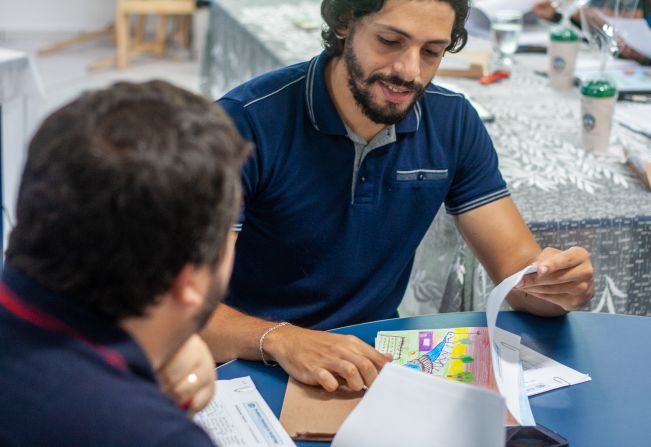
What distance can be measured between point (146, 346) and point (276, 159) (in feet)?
2.34

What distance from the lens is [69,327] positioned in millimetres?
668

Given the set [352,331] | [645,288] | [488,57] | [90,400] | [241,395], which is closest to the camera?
[90,400]

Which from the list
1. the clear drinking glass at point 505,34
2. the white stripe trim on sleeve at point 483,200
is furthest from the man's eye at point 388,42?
the clear drinking glass at point 505,34

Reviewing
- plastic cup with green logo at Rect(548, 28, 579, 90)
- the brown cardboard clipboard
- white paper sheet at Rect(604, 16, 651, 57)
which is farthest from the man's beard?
plastic cup with green logo at Rect(548, 28, 579, 90)

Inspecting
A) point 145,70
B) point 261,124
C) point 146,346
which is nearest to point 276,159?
point 261,124

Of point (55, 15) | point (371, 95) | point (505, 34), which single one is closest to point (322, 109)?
point (371, 95)

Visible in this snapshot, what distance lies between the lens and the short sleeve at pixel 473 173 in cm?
151

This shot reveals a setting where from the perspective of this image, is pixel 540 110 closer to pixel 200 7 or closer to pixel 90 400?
pixel 90 400

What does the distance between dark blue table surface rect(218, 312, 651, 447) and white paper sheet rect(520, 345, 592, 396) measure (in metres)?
0.01

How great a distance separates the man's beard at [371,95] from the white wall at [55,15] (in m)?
5.79

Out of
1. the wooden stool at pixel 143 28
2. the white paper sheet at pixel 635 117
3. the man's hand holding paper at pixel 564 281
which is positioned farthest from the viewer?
the wooden stool at pixel 143 28

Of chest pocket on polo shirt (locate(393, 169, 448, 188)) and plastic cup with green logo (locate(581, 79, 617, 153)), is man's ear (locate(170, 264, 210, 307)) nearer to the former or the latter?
chest pocket on polo shirt (locate(393, 169, 448, 188))

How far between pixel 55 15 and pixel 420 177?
234 inches

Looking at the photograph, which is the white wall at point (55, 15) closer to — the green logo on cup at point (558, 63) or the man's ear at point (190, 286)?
the green logo on cup at point (558, 63)
